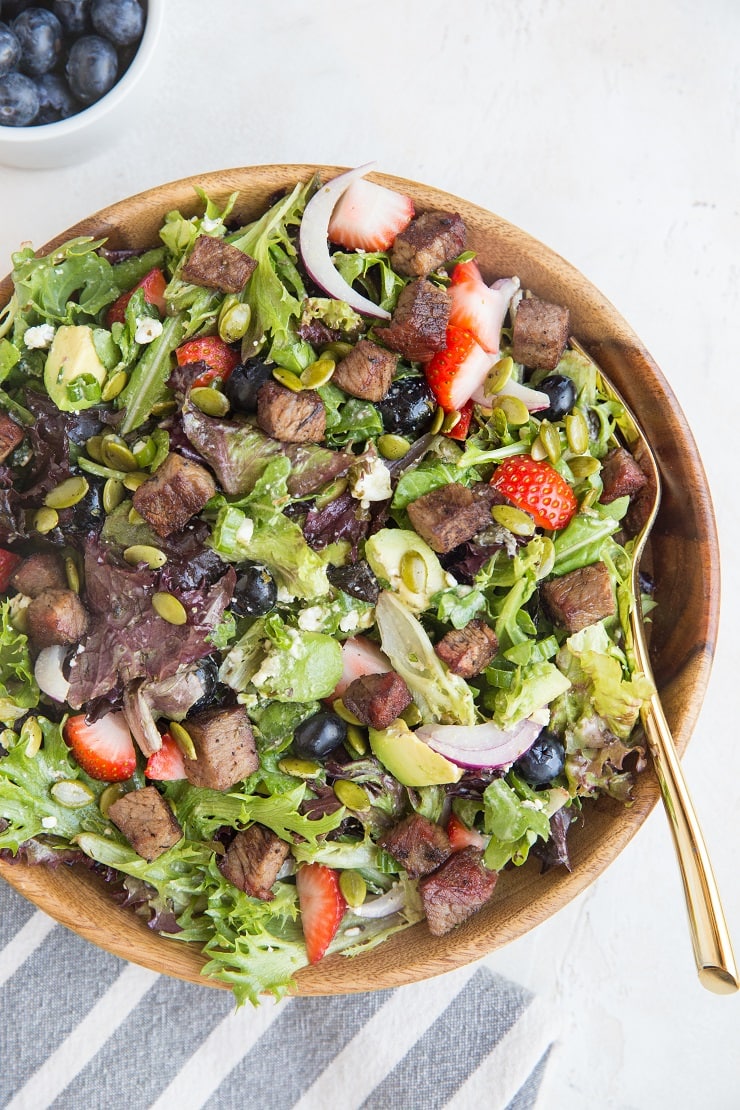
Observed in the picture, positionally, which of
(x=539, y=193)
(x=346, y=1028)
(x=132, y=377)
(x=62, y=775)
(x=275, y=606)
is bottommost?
(x=346, y=1028)

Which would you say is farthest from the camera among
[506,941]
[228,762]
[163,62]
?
[163,62]

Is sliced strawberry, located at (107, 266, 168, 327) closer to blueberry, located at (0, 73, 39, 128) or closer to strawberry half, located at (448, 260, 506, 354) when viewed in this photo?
blueberry, located at (0, 73, 39, 128)

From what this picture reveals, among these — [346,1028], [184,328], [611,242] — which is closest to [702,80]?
[611,242]

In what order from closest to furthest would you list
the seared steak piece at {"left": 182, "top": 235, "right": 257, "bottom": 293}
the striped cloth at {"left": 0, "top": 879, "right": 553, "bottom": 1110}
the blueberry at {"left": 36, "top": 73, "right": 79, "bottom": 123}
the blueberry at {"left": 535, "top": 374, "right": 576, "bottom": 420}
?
1. the seared steak piece at {"left": 182, "top": 235, "right": 257, "bottom": 293}
2. the blueberry at {"left": 535, "top": 374, "right": 576, "bottom": 420}
3. the blueberry at {"left": 36, "top": 73, "right": 79, "bottom": 123}
4. the striped cloth at {"left": 0, "top": 879, "right": 553, "bottom": 1110}

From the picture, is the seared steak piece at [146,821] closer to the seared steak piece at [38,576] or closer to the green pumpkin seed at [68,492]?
the seared steak piece at [38,576]

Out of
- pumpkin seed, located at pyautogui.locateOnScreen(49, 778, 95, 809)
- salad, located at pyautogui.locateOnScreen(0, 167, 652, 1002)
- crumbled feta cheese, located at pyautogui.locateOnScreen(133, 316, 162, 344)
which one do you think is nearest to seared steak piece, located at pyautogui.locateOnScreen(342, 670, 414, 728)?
salad, located at pyautogui.locateOnScreen(0, 167, 652, 1002)

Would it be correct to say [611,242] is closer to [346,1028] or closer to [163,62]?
[163,62]

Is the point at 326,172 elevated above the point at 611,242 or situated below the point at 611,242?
above
